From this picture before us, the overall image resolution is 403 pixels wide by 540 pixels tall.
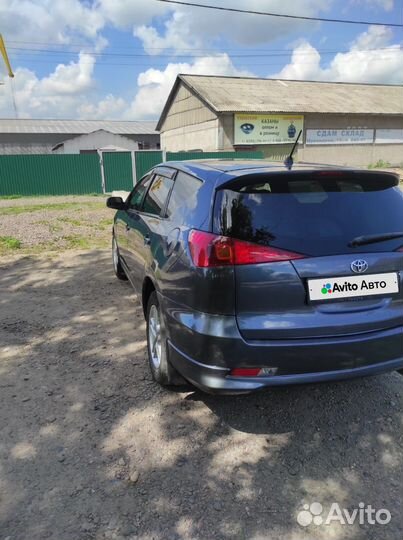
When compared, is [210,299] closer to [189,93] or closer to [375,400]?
[375,400]

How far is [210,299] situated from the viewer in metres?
2.39

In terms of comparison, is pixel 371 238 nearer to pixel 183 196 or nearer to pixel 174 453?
pixel 183 196

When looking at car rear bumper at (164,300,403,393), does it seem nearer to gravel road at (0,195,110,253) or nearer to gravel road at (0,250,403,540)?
gravel road at (0,250,403,540)

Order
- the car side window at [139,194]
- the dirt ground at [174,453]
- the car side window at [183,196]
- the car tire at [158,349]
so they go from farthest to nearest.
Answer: the car side window at [139,194] → the car tire at [158,349] → the car side window at [183,196] → the dirt ground at [174,453]

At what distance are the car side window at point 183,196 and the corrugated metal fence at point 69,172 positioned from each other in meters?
16.2

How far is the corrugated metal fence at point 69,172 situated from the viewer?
18.8 metres

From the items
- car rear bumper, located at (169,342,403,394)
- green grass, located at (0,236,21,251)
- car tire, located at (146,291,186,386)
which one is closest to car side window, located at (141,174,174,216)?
car tire, located at (146,291,186,386)

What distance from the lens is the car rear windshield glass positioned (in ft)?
7.90

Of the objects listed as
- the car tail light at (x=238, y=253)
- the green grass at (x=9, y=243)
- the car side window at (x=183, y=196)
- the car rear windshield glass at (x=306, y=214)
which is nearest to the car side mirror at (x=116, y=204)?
the car side window at (x=183, y=196)

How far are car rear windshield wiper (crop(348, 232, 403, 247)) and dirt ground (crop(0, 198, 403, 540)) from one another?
3.02 ft

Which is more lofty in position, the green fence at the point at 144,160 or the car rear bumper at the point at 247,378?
the green fence at the point at 144,160

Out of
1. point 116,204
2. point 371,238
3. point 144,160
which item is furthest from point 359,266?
point 144,160

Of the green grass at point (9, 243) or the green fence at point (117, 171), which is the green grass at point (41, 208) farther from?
the green grass at point (9, 243)

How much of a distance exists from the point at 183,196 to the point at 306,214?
980mm
